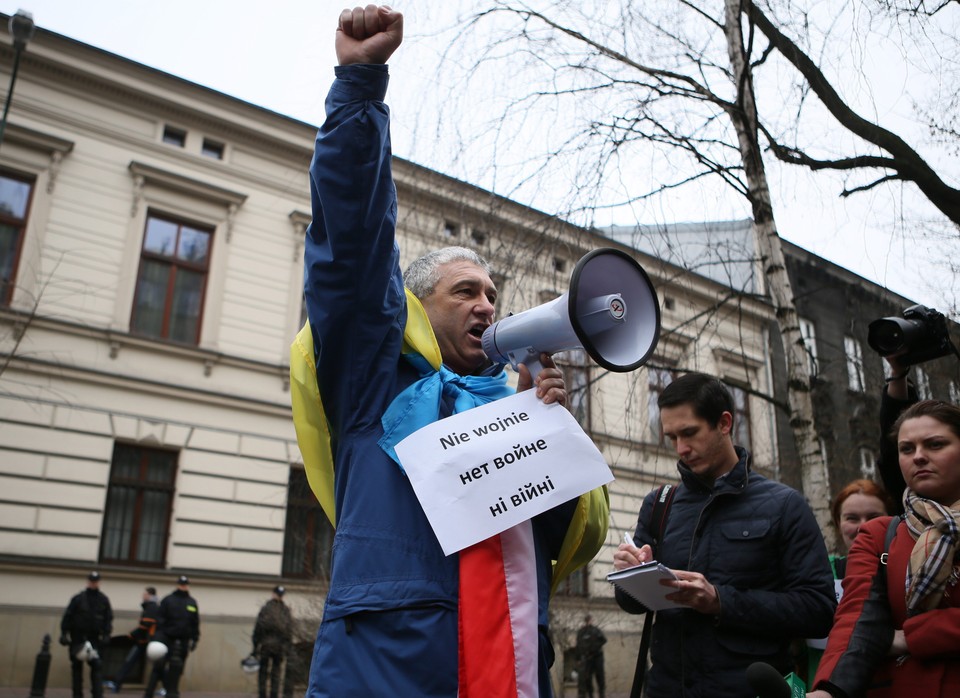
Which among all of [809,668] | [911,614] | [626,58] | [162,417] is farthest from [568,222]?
[162,417]

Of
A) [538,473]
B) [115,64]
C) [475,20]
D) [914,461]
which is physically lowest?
[538,473]

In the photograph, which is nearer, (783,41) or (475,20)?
(783,41)

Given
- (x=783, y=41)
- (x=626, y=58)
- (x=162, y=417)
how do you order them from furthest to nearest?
(x=162, y=417), (x=626, y=58), (x=783, y=41)

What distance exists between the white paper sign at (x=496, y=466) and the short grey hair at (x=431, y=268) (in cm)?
56

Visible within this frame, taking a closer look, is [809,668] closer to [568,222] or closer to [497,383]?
[497,383]

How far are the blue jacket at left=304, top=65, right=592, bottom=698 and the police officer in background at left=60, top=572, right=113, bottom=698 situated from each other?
10489mm

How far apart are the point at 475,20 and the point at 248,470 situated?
10.5 m

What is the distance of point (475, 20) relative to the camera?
20.0ft

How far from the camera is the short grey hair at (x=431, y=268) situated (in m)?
2.39

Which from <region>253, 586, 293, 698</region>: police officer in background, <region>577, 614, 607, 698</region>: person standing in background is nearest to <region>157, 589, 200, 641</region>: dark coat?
<region>253, 586, 293, 698</region>: police officer in background

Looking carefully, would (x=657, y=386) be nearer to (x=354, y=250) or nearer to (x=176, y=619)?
(x=354, y=250)

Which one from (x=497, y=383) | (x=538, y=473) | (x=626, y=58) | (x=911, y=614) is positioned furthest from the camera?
(x=626, y=58)

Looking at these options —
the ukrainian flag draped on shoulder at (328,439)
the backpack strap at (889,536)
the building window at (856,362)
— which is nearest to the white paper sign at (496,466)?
the ukrainian flag draped on shoulder at (328,439)

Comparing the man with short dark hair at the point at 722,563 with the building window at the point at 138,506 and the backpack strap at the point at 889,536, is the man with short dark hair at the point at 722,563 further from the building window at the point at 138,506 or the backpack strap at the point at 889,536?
the building window at the point at 138,506
